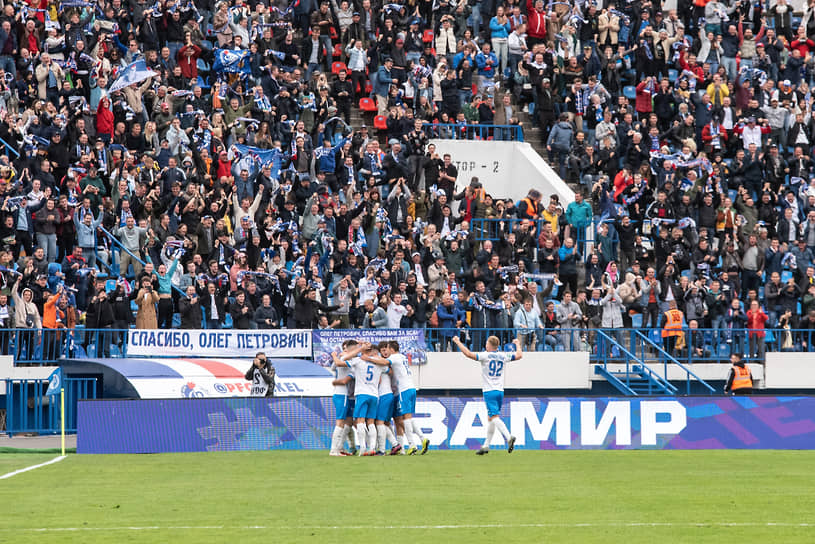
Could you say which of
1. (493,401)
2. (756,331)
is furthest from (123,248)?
(756,331)

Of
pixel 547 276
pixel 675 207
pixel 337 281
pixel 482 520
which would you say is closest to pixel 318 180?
pixel 337 281

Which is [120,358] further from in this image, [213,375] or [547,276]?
[547,276]

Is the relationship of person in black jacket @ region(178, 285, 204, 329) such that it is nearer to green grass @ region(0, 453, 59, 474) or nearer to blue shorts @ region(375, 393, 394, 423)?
green grass @ region(0, 453, 59, 474)

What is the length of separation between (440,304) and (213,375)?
5.37 meters

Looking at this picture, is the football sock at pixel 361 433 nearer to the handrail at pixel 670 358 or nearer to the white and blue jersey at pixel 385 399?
the white and blue jersey at pixel 385 399

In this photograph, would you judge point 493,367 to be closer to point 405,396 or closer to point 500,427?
point 500,427

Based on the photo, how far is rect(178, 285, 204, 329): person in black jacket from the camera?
26.9 meters

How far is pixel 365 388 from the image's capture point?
21.6 meters

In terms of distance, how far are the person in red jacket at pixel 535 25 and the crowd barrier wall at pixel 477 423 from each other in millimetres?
14382

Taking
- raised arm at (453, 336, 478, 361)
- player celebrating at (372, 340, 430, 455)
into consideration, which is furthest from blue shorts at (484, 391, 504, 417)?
player celebrating at (372, 340, 430, 455)

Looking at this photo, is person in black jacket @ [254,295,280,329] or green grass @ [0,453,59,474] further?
person in black jacket @ [254,295,280,329]

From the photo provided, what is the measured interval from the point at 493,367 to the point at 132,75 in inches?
463

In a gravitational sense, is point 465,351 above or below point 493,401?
above

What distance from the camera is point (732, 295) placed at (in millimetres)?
30250
